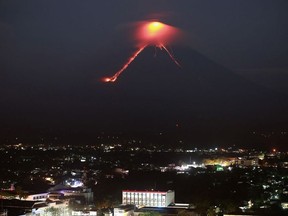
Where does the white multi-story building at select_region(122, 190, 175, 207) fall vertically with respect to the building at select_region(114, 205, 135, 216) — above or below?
above

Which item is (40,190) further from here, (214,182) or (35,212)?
(214,182)

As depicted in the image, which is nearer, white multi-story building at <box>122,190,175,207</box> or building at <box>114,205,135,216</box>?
building at <box>114,205,135,216</box>

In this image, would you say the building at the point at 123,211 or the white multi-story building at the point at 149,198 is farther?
the white multi-story building at the point at 149,198

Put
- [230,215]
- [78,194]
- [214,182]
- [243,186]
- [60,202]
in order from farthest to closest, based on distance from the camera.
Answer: [214,182] → [243,186] → [78,194] → [60,202] → [230,215]

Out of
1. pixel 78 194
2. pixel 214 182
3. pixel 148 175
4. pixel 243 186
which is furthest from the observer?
pixel 148 175

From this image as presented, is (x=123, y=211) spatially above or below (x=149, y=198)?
below

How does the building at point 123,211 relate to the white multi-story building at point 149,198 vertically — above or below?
below

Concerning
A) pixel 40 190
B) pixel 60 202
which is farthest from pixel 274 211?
pixel 40 190

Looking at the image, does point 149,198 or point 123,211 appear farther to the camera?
point 149,198
